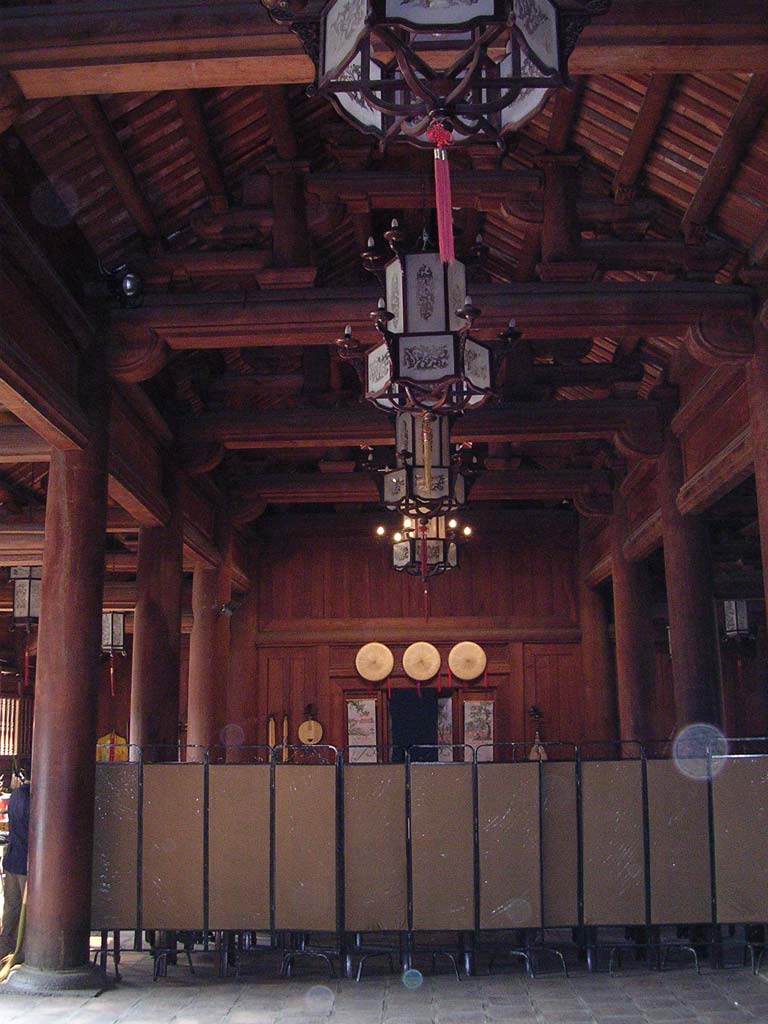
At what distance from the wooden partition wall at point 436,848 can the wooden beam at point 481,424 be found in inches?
135

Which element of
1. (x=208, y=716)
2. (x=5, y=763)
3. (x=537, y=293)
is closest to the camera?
(x=537, y=293)

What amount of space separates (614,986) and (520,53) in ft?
18.9

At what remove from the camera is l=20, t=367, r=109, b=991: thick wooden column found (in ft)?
22.1

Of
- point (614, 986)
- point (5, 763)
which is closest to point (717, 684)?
point (614, 986)

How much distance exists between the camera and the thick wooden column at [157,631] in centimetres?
951

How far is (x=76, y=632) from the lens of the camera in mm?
7133

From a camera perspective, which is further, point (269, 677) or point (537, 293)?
point (269, 677)

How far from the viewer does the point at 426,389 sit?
5762 mm

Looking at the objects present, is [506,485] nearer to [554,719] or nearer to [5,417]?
[554,719]

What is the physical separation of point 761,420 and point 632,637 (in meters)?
4.92

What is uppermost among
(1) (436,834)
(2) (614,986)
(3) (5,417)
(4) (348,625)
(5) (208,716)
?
(3) (5,417)

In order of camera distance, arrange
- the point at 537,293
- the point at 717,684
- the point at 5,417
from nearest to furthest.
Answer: the point at 537,293 → the point at 5,417 → the point at 717,684

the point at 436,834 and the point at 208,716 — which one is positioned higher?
the point at 208,716

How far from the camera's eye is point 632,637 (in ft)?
37.8
